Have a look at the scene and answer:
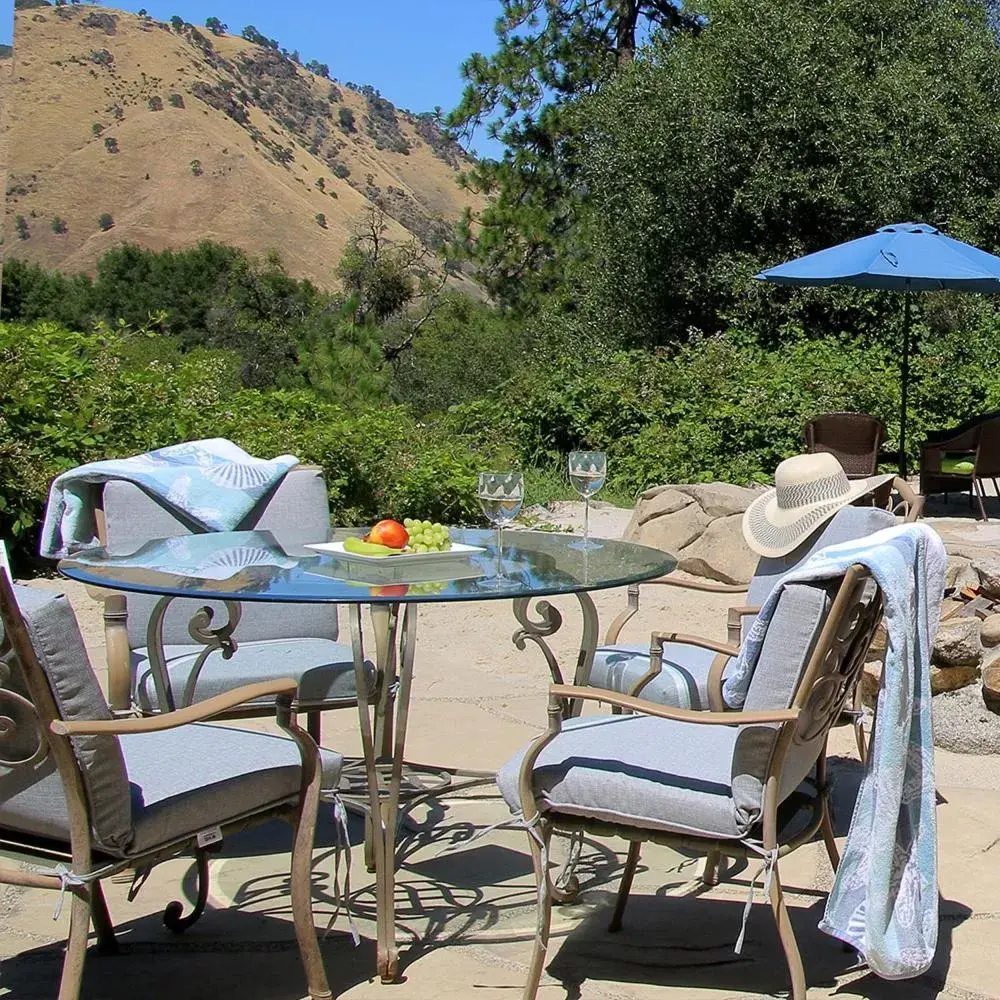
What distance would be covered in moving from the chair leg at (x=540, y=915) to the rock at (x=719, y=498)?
207 inches

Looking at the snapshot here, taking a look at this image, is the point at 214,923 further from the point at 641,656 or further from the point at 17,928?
the point at 641,656

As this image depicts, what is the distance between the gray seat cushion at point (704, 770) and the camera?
2.36 meters

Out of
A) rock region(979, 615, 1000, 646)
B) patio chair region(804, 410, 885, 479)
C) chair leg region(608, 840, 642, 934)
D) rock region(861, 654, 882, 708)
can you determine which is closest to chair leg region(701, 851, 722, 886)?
chair leg region(608, 840, 642, 934)

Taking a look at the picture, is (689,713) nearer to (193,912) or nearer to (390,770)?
(390,770)

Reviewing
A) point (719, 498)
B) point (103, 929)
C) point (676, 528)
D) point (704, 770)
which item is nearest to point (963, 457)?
point (719, 498)

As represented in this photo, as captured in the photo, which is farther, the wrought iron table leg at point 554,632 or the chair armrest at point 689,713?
the wrought iron table leg at point 554,632

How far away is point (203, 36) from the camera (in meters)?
75.1

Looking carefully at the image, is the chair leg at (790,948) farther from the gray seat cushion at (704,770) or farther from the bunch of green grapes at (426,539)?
the bunch of green grapes at (426,539)

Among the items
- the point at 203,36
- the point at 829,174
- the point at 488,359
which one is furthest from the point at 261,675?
the point at 203,36

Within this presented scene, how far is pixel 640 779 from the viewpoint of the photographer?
95.3 inches

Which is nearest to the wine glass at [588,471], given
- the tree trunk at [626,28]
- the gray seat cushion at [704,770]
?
the gray seat cushion at [704,770]

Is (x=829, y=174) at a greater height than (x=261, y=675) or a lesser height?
greater

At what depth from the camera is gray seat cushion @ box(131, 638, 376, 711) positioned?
3.33 meters

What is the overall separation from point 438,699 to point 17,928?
2.20m
